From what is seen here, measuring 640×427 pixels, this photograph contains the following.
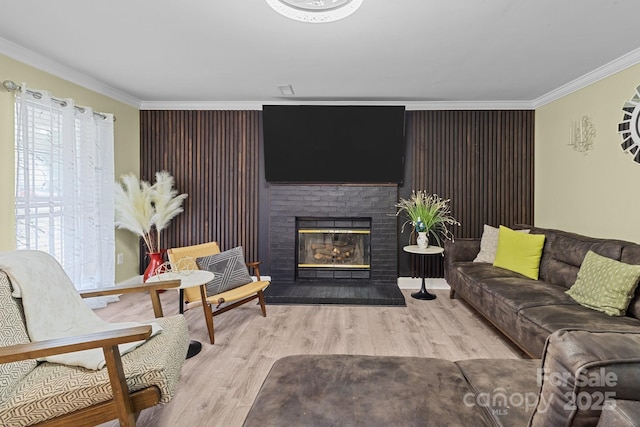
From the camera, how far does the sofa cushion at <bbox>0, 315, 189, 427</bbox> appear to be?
1.42 m

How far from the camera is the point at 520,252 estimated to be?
364 cm

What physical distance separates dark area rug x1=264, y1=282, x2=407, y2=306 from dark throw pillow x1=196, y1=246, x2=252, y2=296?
731 millimetres

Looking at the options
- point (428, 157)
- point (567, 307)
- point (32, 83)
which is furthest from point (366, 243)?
point (32, 83)

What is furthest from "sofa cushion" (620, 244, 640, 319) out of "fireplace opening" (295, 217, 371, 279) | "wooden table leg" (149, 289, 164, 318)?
"wooden table leg" (149, 289, 164, 318)

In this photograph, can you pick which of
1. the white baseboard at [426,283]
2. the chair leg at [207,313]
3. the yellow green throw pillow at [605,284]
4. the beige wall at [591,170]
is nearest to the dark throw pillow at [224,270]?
the chair leg at [207,313]

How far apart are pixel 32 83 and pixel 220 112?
207cm

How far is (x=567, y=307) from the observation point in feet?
8.30

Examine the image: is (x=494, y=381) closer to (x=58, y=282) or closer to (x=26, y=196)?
(x=58, y=282)

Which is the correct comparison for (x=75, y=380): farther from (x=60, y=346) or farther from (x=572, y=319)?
(x=572, y=319)

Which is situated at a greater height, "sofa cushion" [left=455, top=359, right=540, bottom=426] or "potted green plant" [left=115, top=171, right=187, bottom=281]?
"potted green plant" [left=115, top=171, right=187, bottom=281]

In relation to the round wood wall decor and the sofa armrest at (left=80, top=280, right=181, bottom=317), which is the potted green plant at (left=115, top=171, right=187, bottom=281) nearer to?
the sofa armrest at (left=80, top=280, right=181, bottom=317)

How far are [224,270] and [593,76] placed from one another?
4.05 meters

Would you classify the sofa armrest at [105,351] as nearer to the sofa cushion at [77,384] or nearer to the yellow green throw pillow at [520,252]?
the sofa cushion at [77,384]

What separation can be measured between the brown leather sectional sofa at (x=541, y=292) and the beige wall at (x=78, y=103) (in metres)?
4.07
